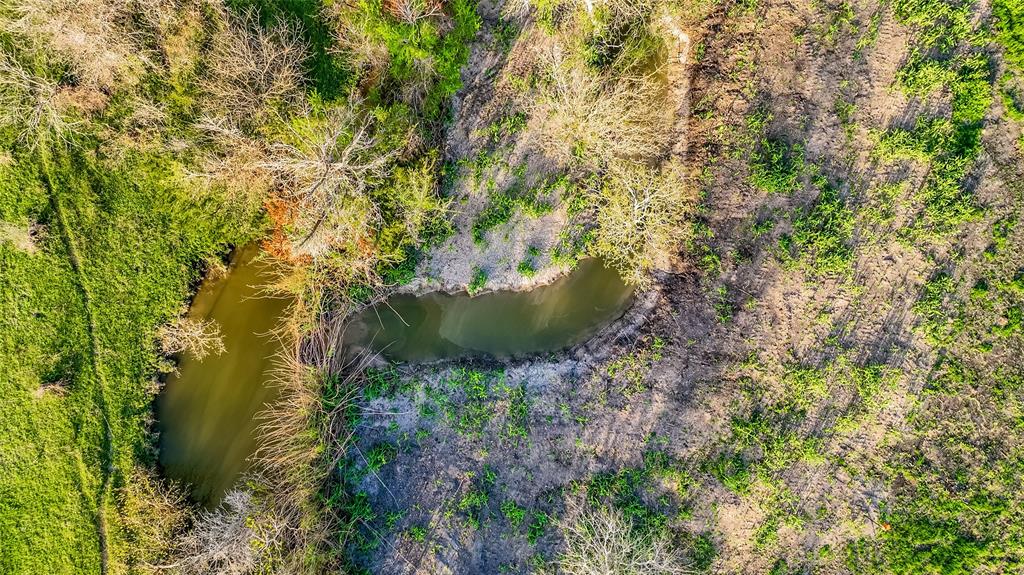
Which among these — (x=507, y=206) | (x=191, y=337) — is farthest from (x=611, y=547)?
(x=191, y=337)

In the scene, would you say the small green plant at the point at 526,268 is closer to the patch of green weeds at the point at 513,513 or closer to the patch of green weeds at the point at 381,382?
the patch of green weeds at the point at 381,382

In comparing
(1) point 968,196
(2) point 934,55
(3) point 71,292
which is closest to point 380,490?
(3) point 71,292

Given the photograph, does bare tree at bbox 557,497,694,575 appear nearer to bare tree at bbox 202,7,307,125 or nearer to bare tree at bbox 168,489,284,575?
bare tree at bbox 168,489,284,575

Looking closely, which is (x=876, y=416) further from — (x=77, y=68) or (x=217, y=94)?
(x=77, y=68)

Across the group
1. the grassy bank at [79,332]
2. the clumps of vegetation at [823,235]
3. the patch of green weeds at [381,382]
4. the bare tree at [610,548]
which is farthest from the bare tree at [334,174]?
the clumps of vegetation at [823,235]

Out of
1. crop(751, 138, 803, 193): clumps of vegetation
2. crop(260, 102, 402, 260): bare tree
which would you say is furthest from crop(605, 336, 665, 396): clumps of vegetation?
crop(260, 102, 402, 260): bare tree
